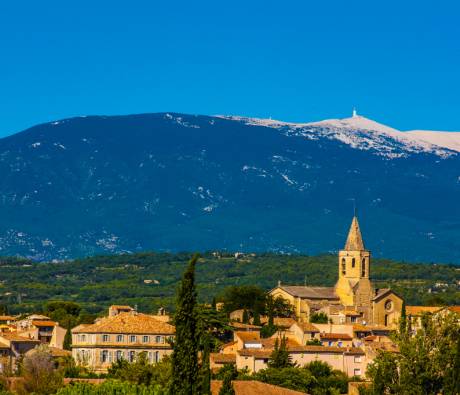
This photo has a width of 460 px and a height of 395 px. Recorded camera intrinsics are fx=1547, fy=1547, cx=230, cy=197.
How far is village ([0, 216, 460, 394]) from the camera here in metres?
100

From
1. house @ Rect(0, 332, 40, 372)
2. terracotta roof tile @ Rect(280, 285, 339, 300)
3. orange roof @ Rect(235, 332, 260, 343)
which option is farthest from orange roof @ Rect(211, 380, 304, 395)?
terracotta roof tile @ Rect(280, 285, 339, 300)

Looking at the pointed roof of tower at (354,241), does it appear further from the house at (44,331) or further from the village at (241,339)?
the house at (44,331)

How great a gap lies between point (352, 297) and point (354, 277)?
4.53 metres

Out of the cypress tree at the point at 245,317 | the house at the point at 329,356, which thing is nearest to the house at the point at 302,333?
the house at the point at 329,356

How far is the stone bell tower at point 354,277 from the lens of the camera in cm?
15475

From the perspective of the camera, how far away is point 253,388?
8188 cm

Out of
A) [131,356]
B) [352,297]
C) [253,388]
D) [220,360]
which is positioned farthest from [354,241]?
[253,388]

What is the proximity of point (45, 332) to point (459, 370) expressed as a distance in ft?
205

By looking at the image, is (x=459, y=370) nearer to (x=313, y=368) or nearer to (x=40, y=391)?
(x=40, y=391)

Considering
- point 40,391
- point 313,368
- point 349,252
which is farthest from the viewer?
point 349,252

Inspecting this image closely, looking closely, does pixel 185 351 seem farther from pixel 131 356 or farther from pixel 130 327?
pixel 130 327

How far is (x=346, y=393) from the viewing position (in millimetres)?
92625

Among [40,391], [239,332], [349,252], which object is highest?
[349,252]

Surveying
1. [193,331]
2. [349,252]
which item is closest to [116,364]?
[193,331]
